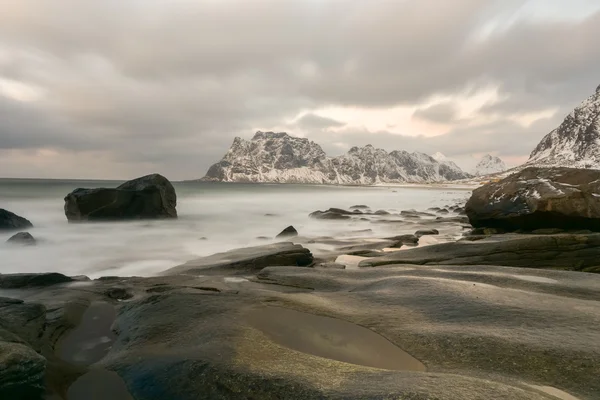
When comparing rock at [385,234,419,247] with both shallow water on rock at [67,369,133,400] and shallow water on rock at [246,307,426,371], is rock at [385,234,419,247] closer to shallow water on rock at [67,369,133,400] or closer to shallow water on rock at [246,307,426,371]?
shallow water on rock at [246,307,426,371]

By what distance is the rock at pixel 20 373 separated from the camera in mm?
3629

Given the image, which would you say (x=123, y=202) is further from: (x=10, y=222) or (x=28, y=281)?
(x=28, y=281)

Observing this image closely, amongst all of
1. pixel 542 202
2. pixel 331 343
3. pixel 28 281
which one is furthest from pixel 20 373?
pixel 542 202

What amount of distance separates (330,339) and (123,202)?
27.6 meters

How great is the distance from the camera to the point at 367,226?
27.6 m

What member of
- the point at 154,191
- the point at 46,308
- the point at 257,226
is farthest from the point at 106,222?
the point at 46,308

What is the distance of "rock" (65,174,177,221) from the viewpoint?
91.8ft

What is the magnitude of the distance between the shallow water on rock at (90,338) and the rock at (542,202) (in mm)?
16720

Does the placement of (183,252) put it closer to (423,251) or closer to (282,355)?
(423,251)

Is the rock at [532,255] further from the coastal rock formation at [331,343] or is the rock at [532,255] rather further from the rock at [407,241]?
the rock at [407,241]

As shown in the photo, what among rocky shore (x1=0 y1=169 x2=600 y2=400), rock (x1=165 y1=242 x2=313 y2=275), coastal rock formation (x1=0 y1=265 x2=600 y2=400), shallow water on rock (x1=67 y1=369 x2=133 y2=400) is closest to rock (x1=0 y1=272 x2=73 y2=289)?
rocky shore (x1=0 y1=169 x2=600 y2=400)

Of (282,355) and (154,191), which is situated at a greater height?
(154,191)

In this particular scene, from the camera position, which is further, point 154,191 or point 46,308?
point 154,191

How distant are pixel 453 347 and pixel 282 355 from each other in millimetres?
2152
